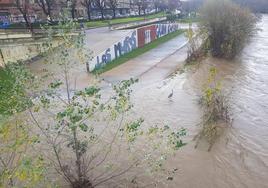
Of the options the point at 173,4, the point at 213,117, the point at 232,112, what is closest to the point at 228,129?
the point at 213,117

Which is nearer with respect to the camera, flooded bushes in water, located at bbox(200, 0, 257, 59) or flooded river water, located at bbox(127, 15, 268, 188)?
flooded river water, located at bbox(127, 15, 268, 188)

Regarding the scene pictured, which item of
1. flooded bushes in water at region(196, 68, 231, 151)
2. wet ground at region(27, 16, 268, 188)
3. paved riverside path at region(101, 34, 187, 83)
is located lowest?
paved riverside path at region(101, 34, 187, 83)

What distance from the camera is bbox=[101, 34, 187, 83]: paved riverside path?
16.3 metres

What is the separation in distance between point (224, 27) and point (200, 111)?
31.4 feet

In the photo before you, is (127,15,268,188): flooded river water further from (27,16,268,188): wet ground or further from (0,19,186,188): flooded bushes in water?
(0,19,186,188): flooded bushes in water

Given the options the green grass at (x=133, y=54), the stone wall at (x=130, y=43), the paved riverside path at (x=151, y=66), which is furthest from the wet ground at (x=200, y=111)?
the stone wall at (x=130, y=43)

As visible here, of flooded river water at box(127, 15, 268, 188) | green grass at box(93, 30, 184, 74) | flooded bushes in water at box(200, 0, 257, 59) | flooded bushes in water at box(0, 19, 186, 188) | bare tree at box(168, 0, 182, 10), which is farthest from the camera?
bare tree at box(168, 0, 182, 10)

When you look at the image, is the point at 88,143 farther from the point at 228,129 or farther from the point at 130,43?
the point at 130,43

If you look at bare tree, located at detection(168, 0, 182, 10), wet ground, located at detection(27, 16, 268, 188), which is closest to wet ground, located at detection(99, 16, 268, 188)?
wet ground, located at detection(27, 16, 268, 188)

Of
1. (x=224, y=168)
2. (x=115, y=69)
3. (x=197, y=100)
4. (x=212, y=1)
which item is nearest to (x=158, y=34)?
(x=212, y=1)

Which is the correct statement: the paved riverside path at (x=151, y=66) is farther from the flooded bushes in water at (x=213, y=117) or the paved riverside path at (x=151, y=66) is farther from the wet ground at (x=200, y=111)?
the flooded bushes in water at (x=213, y=117)

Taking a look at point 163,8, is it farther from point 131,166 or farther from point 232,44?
point 131,166

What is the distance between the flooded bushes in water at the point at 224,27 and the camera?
18.6 m

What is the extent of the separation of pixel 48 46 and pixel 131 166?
3.07 m
